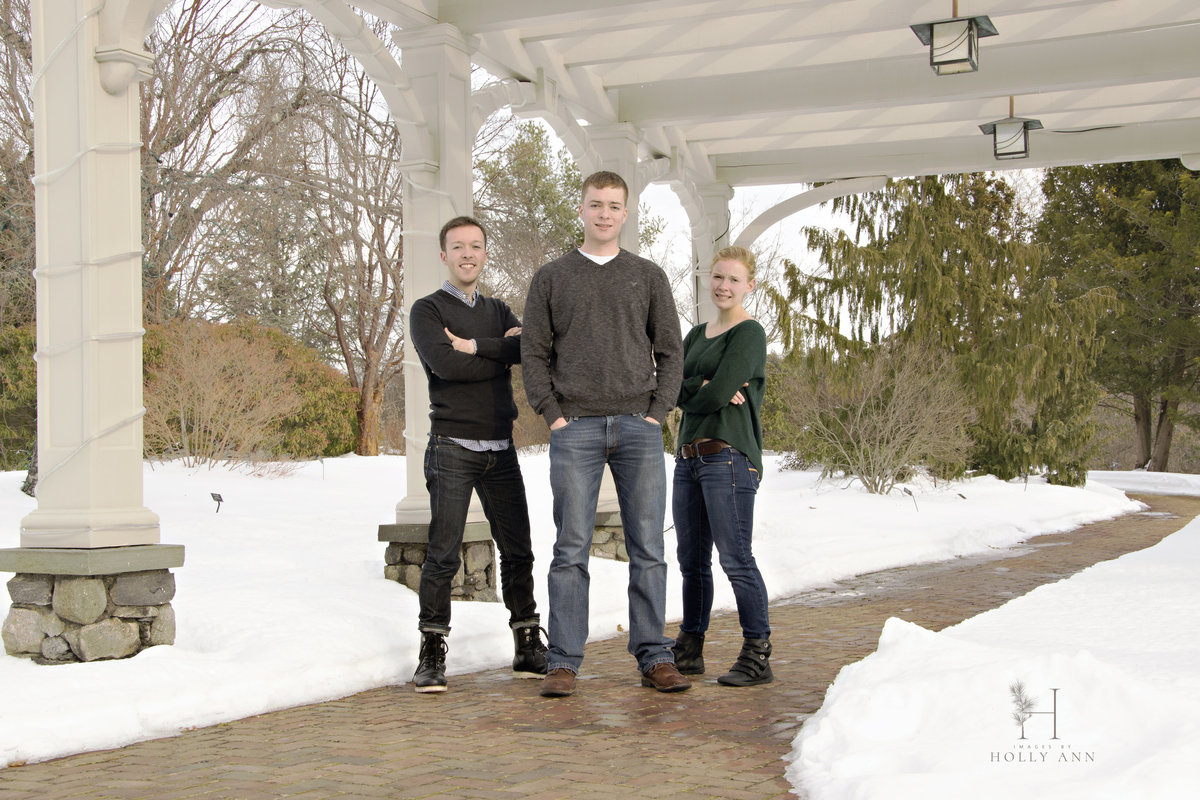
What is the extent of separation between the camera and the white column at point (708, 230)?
11133mm

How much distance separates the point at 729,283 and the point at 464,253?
1079 millimetres

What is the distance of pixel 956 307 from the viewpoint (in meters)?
19.8

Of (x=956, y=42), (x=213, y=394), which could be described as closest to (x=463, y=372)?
(x=956, y=42)

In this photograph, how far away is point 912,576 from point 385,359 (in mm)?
15280

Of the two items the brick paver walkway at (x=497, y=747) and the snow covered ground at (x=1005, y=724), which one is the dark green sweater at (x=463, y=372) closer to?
the brick paver walkway at (x=497, y=747)

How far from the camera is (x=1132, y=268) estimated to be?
30.6 m

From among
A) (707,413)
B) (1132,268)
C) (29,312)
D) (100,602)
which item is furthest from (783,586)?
(1132,268)

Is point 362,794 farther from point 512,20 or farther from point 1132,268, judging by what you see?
point 1132,268

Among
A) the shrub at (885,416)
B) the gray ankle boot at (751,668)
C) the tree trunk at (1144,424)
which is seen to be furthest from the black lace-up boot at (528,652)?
the tree trunk at (1144,424)

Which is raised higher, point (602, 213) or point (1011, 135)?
point (1011, 135)

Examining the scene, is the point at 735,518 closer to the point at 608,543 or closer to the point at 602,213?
the point at 602,213

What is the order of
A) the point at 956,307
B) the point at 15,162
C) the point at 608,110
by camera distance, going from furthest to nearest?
the point at 956,307, the point at 15,162, the point at 608,110

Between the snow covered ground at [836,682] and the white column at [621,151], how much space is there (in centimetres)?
268

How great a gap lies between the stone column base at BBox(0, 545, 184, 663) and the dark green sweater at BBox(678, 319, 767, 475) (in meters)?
2.18
